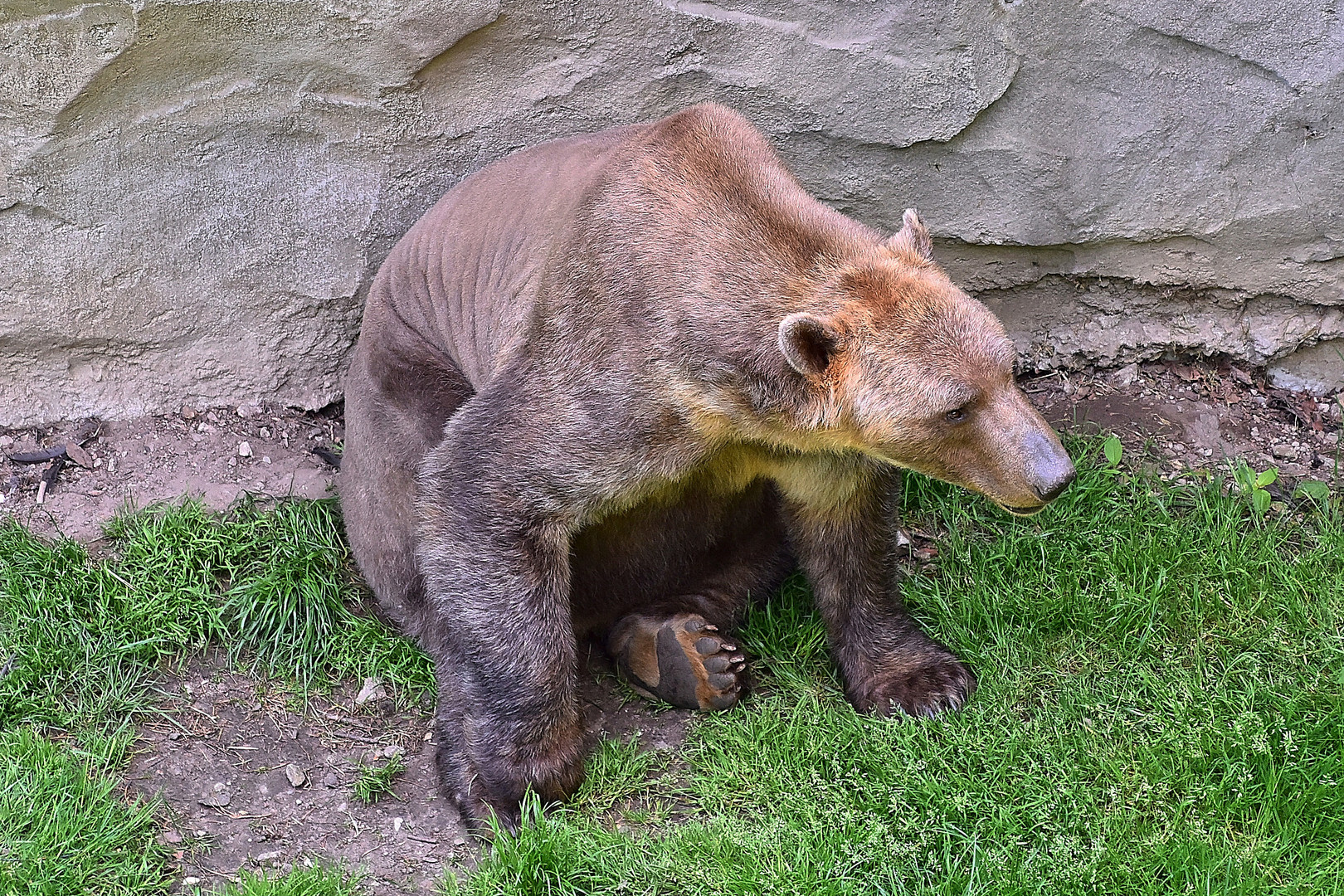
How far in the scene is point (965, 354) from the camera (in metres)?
4.10

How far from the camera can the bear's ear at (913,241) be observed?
4.41 metres

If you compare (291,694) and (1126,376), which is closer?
(291,694)

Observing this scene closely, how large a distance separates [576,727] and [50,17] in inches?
132

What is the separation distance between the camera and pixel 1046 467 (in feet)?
13.3

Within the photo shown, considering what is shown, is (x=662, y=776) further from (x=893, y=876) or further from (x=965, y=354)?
(x=965, y=354)

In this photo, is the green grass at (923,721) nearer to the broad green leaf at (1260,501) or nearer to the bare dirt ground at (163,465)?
the broad green leaf at (1260,501)

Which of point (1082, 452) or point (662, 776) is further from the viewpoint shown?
point (1082, 452)

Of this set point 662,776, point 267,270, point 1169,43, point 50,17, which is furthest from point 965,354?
point 50,17

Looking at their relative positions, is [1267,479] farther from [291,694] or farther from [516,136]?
[291,694]

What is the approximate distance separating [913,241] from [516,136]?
203 centimetres

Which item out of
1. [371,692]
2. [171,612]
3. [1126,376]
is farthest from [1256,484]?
[171,612]

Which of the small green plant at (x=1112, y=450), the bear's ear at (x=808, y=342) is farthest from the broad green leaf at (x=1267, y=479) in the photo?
the bear's ear at (x=808, y=342)

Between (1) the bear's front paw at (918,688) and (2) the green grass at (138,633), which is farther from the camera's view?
(1) the bear's front paw at (918,688)

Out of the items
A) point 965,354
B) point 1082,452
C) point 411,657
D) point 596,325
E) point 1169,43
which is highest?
point 1169,43
